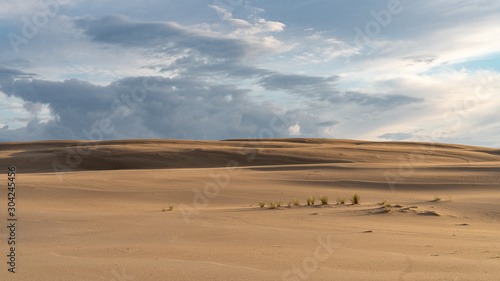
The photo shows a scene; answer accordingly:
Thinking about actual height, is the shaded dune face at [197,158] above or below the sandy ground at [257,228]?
above

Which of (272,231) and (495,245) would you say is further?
(272,231)

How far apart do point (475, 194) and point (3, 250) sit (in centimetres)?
1420

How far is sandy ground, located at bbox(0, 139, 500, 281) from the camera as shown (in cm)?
470

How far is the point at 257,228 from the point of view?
7.86 meters

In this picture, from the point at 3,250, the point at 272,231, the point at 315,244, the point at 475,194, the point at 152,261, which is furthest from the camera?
the point at 475,194

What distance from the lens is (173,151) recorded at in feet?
105

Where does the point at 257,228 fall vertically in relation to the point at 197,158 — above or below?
below

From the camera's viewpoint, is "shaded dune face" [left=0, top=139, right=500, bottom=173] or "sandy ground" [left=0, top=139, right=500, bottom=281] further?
"shaded dune face" [left=0, top=139, right=500, bottom=173]

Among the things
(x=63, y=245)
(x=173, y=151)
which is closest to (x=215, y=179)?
(x=63, y=245)

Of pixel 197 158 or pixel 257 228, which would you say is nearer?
pixel 257 228

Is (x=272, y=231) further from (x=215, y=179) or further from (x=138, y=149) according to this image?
(x=138, y=149)

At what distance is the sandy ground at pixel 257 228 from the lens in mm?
4703

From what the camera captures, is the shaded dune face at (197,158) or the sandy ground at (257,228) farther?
the shaded dune face at (197,158)

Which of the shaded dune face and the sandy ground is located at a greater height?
the shaded dune face
